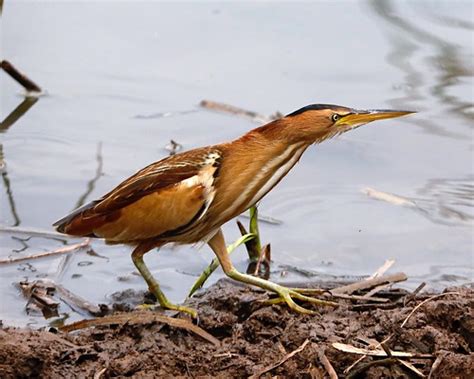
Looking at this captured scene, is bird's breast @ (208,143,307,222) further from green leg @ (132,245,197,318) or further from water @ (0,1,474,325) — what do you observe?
water @ (0,1,474,325)

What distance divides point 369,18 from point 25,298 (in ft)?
15.8

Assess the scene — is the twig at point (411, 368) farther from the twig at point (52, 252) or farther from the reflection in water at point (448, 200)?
the reflection in water at point (448, 200)

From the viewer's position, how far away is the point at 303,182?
739cm

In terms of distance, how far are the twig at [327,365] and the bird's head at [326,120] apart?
2.76 feet

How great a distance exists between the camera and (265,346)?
15.8 ft

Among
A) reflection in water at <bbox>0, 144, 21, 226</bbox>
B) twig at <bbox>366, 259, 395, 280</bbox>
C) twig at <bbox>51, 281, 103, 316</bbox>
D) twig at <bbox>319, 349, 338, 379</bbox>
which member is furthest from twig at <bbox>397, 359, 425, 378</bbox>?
reflection in water at <bbox>0, 144, 21, 226</bbox>

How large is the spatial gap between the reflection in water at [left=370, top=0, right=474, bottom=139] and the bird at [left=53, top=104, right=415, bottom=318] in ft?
10.6

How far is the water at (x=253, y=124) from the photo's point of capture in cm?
647

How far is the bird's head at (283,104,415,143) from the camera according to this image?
4.92 metres

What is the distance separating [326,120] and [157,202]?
723 mm

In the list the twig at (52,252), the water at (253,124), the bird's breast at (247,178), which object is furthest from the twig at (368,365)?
the twig at (52,252)

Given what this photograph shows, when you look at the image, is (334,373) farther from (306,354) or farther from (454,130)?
(454,130)

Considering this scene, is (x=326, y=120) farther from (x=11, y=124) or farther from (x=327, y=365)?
(x=11, y=124)

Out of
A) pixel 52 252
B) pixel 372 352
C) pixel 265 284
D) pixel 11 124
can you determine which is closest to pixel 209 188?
pixel 265 284
